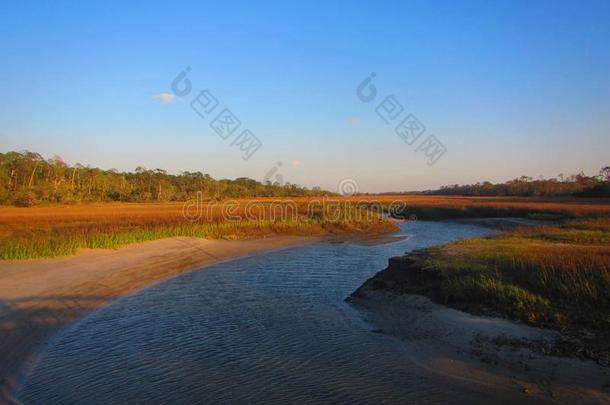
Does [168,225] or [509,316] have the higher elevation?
[168,225]

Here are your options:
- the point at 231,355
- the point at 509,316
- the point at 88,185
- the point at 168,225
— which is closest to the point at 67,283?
the point at 231,355

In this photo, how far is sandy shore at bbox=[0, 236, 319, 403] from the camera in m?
9.39

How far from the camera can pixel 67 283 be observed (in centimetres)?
1436

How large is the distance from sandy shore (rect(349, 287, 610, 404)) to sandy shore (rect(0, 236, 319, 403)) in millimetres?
7049

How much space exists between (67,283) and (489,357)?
40.1 feet

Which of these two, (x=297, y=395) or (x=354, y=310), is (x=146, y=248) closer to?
(x=354, y=310)

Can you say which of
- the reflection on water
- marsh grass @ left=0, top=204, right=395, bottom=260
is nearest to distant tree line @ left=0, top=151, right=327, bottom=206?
marsh grass @ left=0, top=204, right=395, bottom=260

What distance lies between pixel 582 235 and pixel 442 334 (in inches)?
536

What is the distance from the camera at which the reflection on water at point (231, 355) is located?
713 centimetres

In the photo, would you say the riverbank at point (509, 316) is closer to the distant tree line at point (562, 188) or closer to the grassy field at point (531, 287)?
the grassy field at point (531, 287)

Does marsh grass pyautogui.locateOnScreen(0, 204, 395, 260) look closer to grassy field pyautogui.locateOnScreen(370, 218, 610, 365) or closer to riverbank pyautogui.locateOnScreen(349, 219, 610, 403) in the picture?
riverbank pyautogui.locateOnScreen(349, 219, 610, 403)

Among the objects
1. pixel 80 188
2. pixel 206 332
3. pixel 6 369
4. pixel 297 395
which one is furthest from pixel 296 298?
pixel 80 188

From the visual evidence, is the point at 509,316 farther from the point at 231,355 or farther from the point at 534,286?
the point at 231,355

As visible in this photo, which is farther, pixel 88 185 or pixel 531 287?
pixel 88 185
